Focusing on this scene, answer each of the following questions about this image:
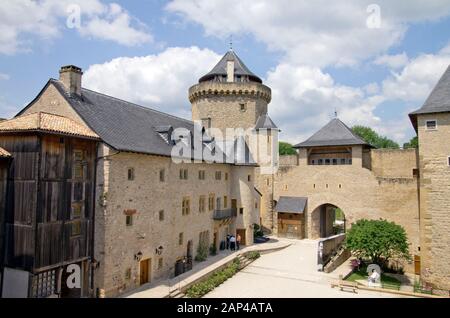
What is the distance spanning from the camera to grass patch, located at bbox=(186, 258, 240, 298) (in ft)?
56.8

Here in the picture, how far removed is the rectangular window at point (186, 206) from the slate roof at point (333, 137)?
1618 cm

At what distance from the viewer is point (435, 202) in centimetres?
2264

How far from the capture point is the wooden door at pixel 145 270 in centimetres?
1798

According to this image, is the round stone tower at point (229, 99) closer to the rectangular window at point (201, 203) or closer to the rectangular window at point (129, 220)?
the rectangular window at point (201, 203)

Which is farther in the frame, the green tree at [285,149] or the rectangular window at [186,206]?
the green tree at [285,149]

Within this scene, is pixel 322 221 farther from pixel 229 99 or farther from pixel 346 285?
pixel 346 285

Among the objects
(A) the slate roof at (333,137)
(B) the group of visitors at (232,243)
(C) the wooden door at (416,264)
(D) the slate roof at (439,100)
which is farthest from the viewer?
(A) the slate roof at (333,137)

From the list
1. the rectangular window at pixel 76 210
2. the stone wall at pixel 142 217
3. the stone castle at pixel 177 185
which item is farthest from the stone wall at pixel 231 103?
the rectangular window at pixel 76 210

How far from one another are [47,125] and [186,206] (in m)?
10.5

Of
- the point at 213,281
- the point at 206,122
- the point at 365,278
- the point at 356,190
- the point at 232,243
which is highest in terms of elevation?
the point at 206,122

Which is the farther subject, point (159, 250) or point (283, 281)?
point (283, 281)

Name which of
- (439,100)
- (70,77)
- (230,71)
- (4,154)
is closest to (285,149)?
(230,71)
